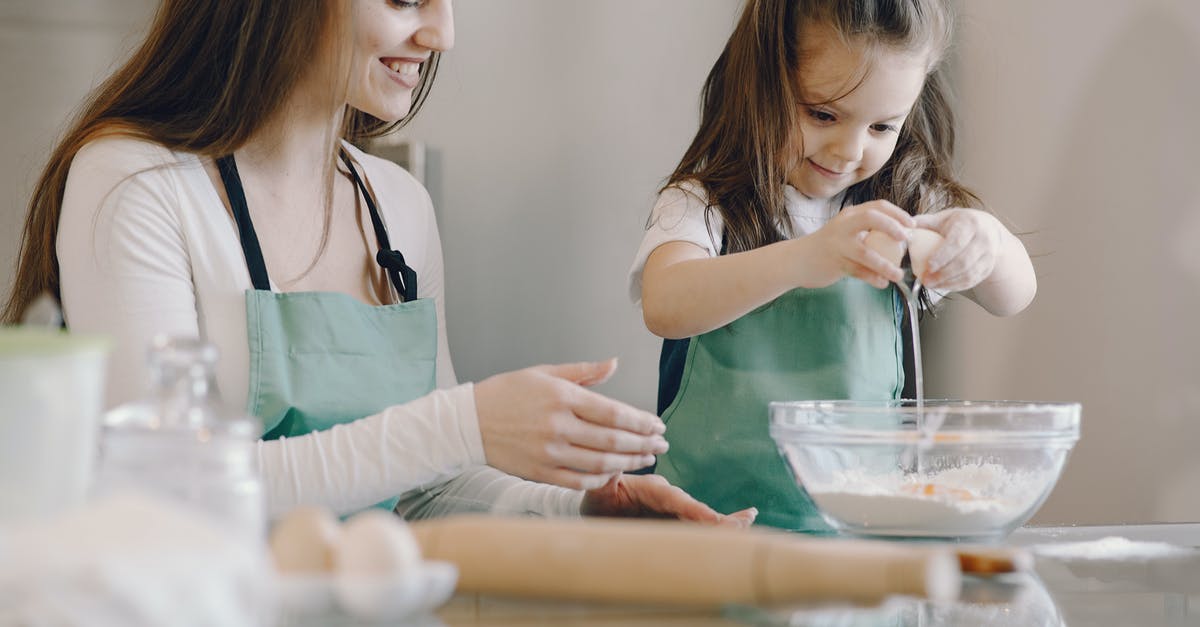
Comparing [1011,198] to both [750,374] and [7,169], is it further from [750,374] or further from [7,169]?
[7,169]

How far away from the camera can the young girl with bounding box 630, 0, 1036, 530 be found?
1.45 meters

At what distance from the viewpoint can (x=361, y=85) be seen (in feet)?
4.38

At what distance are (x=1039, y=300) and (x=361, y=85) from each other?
49.8 inches

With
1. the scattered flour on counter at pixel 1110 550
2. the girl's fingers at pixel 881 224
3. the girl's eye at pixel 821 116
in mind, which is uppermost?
the girl's eye at pixel 821 116

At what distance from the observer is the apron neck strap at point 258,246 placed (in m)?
1.29

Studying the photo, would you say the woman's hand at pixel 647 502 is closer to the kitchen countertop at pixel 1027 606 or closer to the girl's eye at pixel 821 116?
the kitchen countertop at pixel 1027 606

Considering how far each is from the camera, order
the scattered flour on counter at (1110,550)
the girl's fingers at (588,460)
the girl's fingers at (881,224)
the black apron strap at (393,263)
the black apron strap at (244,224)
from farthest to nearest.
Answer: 1. the black apron strap at (393,263)
2. the black apron strap at (244,224)
3. the girl's fingers at (881,224)
4. the girl's fingers at (588,460)
5. the scattered flour on counter at (1110,550)

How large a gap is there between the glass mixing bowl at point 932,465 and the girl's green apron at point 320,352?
0.49 metres

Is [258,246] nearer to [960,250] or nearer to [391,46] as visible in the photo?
[391,46]

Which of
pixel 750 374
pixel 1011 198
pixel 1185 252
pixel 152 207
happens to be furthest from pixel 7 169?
pixel 1185 252

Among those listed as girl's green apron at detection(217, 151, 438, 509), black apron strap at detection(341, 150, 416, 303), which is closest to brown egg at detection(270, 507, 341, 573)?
girl's green apron at detection(217, 151, 438, 509)

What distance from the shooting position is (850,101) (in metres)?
1.45

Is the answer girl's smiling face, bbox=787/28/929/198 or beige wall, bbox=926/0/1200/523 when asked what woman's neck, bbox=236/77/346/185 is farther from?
beige wall, bbox=926/0/1200/523

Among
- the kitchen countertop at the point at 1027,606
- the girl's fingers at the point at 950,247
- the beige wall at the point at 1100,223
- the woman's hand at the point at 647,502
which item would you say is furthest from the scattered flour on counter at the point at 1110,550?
the beige wall at the point at 1100,223
